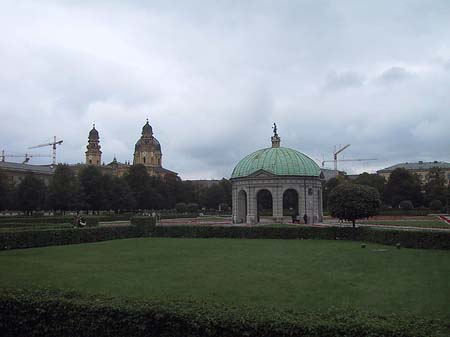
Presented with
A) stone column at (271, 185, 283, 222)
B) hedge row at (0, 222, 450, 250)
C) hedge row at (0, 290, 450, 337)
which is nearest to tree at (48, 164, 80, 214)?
hedge row at (0, 222, 450, 250)

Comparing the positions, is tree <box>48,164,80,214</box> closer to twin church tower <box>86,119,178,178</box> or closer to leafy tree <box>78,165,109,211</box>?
leafy tree <box>78,165,109,211</box>

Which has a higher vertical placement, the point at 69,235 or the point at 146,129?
the point at 146,129

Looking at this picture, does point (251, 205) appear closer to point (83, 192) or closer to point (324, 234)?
point (324, 234)

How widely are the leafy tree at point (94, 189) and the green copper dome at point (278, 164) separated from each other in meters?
29.0

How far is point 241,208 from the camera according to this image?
54188mm

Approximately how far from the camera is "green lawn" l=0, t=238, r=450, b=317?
13.2 meters

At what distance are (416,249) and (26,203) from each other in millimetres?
62486

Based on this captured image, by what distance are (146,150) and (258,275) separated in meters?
133

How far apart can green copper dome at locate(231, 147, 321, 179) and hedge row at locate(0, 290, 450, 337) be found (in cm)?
4218

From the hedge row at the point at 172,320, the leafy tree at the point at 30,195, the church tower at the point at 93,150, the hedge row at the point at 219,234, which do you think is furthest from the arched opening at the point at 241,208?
the church tower at the point at 93,150

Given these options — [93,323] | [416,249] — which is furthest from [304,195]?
[93,323]

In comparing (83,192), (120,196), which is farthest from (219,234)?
(120,196)

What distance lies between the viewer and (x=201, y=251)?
86.2 feet

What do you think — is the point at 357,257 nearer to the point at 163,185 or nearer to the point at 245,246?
the point at 245,246
